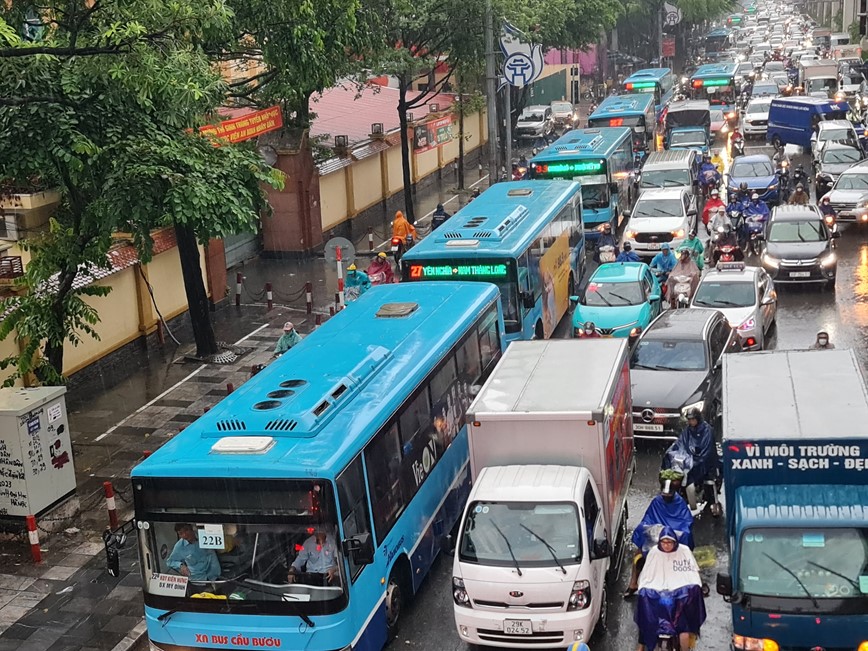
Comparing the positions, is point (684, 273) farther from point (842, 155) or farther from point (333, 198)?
point (842, 155)

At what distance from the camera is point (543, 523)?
36.7 ft

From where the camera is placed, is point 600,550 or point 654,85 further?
point 654,85

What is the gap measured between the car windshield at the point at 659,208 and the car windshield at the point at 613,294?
716 cm

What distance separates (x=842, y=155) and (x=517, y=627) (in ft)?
97.6

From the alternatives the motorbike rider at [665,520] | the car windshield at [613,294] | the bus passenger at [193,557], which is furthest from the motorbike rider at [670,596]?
the car windshield at [613,294]

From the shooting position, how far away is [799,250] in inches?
995

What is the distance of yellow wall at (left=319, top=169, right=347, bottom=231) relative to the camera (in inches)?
1353

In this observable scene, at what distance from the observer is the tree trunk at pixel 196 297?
22891 mm

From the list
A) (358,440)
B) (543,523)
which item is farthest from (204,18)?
(543,523)

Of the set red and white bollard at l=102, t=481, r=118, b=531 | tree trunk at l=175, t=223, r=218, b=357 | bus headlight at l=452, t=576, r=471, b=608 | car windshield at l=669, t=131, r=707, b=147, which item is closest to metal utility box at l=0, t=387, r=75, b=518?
red and white bollard at l=102, t=481, r=118, b=531

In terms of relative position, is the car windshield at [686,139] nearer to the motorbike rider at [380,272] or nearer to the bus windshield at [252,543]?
the motorbike rider at [380,272]

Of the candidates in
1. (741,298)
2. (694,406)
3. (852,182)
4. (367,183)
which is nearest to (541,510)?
(694,406)

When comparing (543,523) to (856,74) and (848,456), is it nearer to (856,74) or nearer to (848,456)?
(848,456)

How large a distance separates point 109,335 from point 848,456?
15784mm
